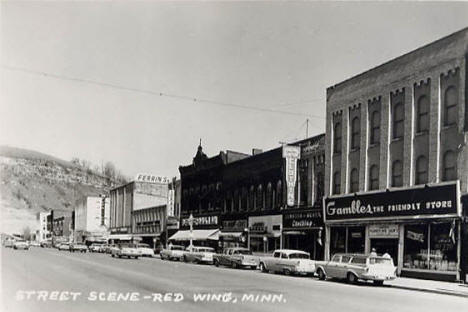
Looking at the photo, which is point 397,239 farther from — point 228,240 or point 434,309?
point 228,240

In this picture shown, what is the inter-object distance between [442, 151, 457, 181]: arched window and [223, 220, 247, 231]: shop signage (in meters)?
21.2

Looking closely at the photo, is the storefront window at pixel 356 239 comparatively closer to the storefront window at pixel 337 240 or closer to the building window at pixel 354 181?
the storefront window at pixel 337 240

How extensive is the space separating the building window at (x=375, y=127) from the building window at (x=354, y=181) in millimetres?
2239

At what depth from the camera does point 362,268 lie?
2277 centimetres

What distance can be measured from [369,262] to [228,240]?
25727 mm

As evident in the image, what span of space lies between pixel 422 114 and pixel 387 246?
6.74 m

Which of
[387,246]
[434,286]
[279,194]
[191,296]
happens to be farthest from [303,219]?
[191,296]

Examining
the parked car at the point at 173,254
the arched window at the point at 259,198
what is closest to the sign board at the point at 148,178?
the parked car at the point at 173,254

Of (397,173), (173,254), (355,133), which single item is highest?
(355,133)

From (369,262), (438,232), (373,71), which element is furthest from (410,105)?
(369,262)

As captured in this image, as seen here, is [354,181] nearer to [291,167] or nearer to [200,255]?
[291,167]

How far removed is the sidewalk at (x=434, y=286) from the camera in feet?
66.9

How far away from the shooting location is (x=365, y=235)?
3117cm

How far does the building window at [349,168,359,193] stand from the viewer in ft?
108
